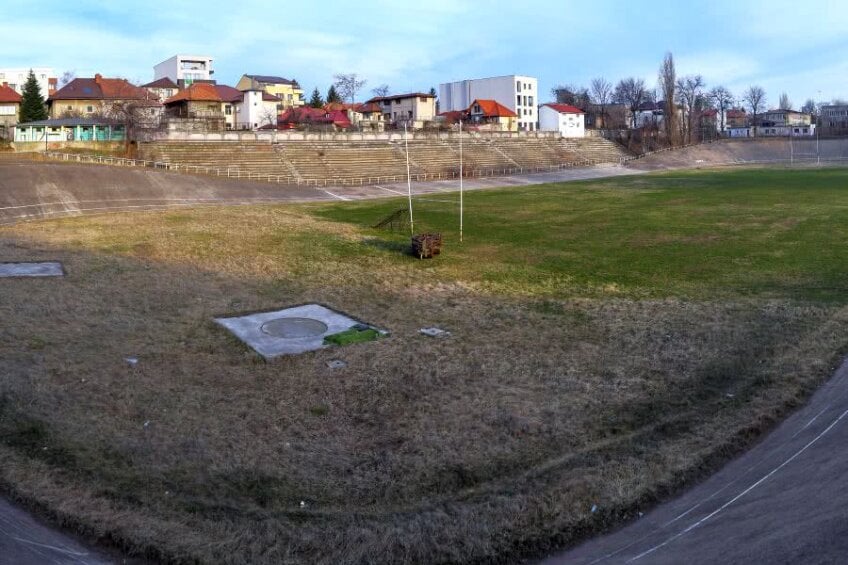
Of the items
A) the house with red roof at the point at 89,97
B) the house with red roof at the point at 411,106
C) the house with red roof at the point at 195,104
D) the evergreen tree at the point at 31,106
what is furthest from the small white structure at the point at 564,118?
the evergreen tree at the point at 31,106

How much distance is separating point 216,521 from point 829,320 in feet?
51.8

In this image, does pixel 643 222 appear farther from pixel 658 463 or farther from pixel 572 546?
pixel 572 546

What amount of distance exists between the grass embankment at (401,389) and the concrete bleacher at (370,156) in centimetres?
3475

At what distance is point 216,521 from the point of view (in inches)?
360

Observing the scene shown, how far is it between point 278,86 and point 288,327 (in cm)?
13347

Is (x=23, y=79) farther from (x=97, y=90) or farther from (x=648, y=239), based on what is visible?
(x=648, y=239)

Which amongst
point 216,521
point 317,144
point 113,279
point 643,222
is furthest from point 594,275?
point 317,144

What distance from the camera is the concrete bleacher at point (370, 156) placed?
64125 millimetres

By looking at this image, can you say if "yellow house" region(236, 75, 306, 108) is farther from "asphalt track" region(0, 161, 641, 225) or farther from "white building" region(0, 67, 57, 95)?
"asphalt track" region(0, 161, 641, 225)

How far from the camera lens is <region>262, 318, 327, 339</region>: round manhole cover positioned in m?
18.2

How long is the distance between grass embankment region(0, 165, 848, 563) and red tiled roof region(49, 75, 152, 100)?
197 feet

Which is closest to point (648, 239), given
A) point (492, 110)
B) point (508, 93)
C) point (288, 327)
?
point (288, 327)

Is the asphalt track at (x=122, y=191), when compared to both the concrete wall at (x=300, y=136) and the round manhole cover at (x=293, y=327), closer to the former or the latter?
the concrete wall at (x=300, y=136)

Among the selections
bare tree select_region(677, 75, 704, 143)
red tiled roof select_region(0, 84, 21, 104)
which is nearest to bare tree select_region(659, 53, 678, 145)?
bare tree select_region(677, 75, 704, 143)
